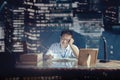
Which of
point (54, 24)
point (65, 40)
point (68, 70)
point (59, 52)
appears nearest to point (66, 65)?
point (68, 70)

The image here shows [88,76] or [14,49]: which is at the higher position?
[14,49]

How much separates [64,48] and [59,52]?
0.27 ft

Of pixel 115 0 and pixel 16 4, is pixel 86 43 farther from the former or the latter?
pixel 16 4

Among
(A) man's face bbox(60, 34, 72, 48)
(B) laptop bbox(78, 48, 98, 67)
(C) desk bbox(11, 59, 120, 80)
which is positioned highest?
(A) man's face bbox(60, 34, 72, 48)

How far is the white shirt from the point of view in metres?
4.83

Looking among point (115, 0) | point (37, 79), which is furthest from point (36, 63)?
point (115, 0)

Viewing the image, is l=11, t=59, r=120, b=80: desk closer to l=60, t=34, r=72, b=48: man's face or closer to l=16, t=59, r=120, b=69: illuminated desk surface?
l=16, t=59, r=120, b=69: illuminated desk surface

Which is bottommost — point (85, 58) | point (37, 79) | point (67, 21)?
point (37, 79)

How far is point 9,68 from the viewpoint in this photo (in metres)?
4.83

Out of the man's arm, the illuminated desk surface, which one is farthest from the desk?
the man's arm

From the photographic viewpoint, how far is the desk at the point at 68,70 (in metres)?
4.64

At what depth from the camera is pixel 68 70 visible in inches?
185

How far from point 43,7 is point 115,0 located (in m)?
0.92

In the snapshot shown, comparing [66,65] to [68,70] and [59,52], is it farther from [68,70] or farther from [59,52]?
[59,52]
